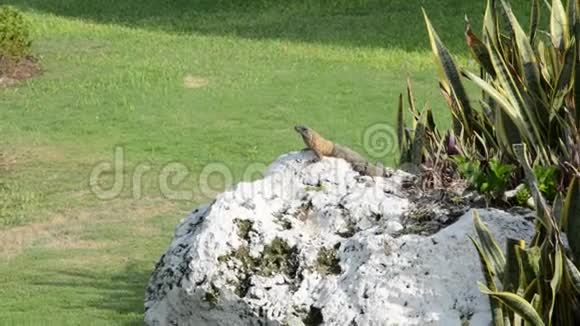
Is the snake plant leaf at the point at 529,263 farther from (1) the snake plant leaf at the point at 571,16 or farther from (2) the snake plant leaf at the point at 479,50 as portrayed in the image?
(1) the snake plant leaf at the point at 571,16

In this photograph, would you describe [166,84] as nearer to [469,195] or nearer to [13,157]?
[13,157]

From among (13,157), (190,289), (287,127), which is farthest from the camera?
(287,127)

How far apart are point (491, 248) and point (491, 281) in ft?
0.45

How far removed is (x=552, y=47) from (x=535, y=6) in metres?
0.41

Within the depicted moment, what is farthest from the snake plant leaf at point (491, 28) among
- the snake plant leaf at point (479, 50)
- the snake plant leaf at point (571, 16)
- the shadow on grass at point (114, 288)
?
the shadow on grass at point (114, 288)

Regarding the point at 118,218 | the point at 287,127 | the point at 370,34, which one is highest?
the point at 370,34

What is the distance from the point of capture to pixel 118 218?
737 centimetres

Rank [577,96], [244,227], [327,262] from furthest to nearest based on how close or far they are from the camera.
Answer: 1. [577,96]
2. [244,227]
3. [327,262]

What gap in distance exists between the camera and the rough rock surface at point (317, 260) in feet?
11.1

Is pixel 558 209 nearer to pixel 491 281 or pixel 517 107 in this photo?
pixel 491 281

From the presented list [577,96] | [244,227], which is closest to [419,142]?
[577,96]

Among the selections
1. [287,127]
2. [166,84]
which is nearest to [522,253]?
[287,127]

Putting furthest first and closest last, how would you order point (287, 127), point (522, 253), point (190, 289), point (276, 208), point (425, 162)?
1. point (287, 127)
2. point (425, 162)
3. point (276, 208)
4. point (190, 289)
5. point (522, 253)

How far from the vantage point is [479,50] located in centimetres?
419
